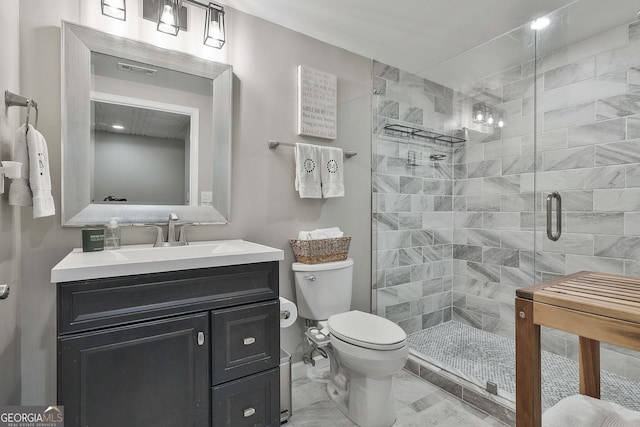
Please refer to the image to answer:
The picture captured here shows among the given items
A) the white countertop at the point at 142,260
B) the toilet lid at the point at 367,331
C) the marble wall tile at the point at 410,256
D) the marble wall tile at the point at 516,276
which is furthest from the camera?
the marble wall tile at the point at 410,256

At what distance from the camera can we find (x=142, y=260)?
1.20m

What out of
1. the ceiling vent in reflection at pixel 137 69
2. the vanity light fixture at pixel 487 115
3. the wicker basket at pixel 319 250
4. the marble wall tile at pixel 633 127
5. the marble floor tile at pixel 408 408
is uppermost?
the vanity light fixture at pixel 487 115

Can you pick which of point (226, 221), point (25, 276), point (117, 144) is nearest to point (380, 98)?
point (226, 221)

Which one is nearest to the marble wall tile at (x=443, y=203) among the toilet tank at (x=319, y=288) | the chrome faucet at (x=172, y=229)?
the toilet tank at (x=319, y=288)

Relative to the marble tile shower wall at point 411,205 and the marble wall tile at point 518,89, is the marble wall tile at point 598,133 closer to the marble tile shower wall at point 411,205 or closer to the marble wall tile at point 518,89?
the marble wall tile at point 518,89

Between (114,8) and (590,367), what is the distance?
256cm

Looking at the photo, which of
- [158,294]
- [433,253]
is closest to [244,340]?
[158,294]

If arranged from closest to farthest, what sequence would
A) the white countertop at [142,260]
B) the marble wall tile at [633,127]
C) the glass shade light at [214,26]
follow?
the white countertop at [142,260], the glass shade light at [214,26], the marble wall tile at [633,127]

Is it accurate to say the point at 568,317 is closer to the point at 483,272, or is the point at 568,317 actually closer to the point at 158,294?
the point at 158,294

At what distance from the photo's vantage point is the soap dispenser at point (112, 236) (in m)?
1.47

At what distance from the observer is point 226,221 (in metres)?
1.83

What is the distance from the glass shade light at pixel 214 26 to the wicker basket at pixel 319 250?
4.08ft

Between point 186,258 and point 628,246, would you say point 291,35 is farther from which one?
point 628,246

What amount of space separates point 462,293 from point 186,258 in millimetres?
2481
